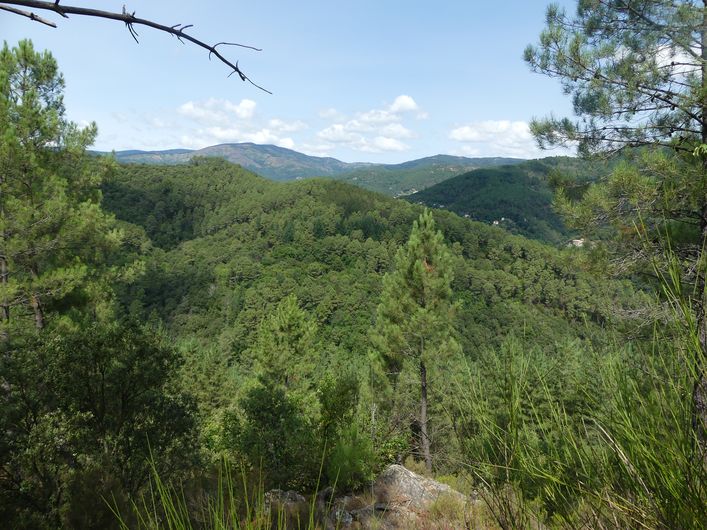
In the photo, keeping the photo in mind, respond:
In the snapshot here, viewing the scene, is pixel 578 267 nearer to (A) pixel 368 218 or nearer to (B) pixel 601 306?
(B) pixel 601 306

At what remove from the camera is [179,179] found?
423 feet

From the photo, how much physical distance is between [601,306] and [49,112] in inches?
396

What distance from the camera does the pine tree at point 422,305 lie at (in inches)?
419

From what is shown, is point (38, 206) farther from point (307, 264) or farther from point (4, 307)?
point (307, 264)

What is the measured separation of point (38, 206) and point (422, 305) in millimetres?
9155

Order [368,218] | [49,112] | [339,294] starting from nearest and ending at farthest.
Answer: [49,112]
[339,294]
[368,218]

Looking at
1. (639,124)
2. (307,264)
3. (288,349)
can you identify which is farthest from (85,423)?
(307,264)

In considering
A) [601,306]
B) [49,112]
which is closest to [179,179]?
[49,112]

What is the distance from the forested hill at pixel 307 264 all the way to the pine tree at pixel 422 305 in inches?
1112

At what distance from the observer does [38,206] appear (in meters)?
7.27

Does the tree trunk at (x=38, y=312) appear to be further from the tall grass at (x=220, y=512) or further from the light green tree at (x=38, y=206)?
Result: the tall grass at (x=220, y=512)

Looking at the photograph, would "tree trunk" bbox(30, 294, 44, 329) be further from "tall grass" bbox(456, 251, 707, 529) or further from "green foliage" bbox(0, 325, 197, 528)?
"tall grass" bbox(456, 251, 707, 529)

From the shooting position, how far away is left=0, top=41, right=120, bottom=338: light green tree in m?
6.89

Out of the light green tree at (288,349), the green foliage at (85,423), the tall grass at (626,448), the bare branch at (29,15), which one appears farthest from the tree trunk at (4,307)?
the light green tree at (288,349)
